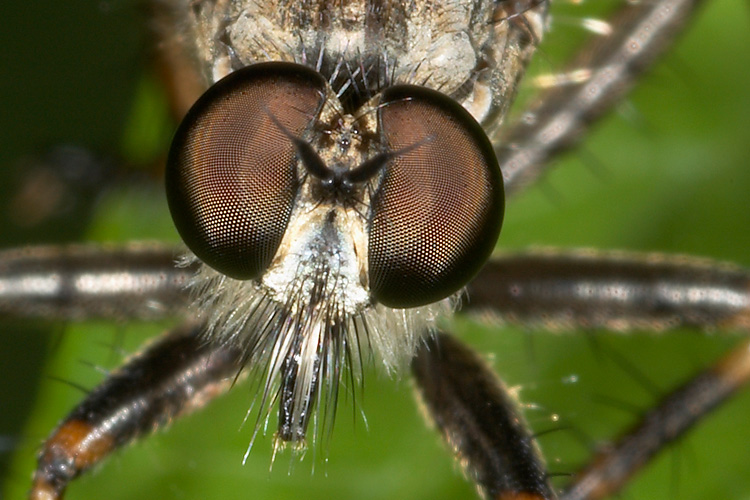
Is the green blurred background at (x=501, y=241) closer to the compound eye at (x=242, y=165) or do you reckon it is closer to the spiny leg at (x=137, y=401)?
the spiny leg at (x=137, y=401)

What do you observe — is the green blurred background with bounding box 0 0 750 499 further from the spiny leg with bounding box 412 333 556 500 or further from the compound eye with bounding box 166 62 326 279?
the compound eye with bounding box 166 62 326 279

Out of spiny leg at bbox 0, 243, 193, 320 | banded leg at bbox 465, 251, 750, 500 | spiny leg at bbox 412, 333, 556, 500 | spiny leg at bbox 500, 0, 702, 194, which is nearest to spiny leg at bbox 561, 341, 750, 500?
banded leg at bbox 465, 251, 750, 500

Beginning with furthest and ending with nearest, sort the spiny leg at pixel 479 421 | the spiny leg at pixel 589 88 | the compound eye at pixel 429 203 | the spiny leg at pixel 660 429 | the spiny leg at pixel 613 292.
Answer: the spiny leg at pixel 589 88 → the spiny leg at pixel 613 292 → the spiny leg at pixel 660 429 → the spiny leg at pixel 479 421 → the compound eye at pixel 429 203

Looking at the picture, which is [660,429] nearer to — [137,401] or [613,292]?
[613,292]

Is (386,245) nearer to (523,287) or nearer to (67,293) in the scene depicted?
(523,287)

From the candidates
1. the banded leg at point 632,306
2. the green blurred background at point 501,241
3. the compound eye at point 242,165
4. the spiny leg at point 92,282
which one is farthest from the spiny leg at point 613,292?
the compound eye at point 242,165
